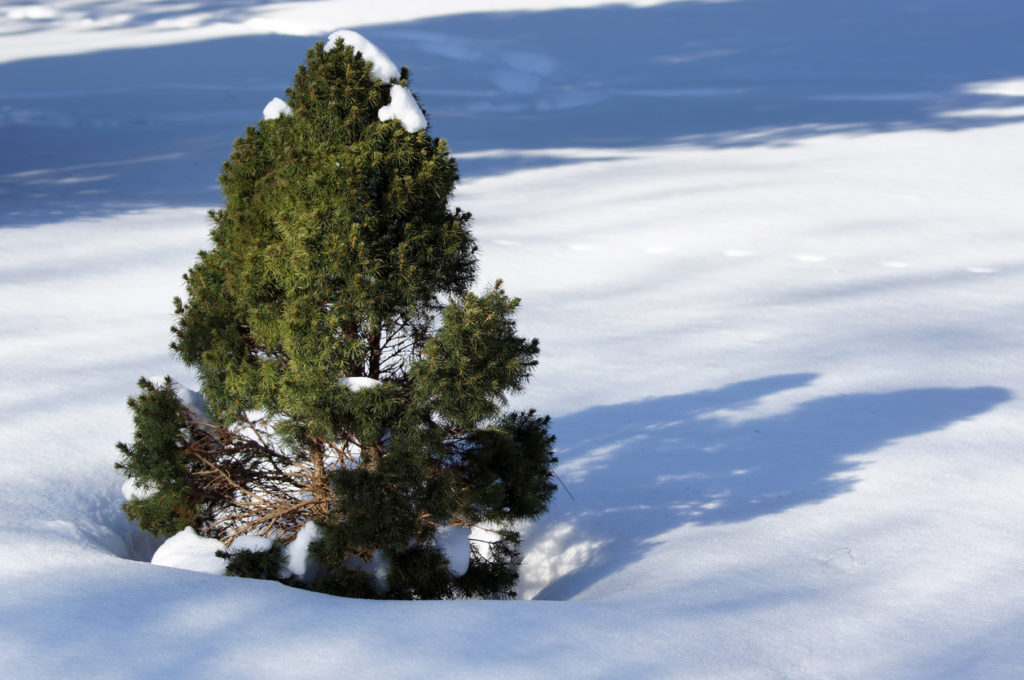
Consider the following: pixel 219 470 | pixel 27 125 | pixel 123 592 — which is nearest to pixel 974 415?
pixel 219 470

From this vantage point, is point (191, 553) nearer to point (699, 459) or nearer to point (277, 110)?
point (277, 110)

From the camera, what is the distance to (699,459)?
150 inches

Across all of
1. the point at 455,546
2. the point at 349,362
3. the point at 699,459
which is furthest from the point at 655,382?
the point at 349,362

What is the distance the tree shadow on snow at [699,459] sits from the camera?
332cm

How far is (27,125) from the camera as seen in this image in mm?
11414

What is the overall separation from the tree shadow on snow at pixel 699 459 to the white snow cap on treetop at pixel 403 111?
1394 mm

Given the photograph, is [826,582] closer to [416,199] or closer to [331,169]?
[416,199]

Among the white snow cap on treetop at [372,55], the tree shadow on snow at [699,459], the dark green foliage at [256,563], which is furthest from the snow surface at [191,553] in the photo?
the white snow cap on treetop at [372,55]

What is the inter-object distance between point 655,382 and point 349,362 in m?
2.17

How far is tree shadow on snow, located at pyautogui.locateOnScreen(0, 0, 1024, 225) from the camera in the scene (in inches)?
387

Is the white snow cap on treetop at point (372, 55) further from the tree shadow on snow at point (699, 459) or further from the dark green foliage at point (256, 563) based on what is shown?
the tree shadow on snow at point (699, 459)

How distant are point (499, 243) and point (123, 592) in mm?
4824

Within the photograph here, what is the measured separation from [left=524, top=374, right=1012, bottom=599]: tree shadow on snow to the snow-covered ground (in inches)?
0.6

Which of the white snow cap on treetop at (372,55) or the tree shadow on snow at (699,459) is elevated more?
the white snow cap on treetop at (372,55)
